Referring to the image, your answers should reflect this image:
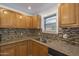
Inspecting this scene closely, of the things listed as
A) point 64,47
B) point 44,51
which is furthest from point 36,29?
point 64,47

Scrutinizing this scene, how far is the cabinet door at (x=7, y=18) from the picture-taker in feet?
5.28

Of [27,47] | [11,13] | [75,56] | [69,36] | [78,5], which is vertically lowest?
[75,56]

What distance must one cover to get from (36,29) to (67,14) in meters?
0.49

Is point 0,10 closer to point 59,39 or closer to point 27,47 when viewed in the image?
point 27,47

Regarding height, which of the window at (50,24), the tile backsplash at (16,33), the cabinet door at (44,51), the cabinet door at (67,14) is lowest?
the cabinet door at (44,51)

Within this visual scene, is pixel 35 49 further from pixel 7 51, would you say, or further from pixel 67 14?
pixel 67 14

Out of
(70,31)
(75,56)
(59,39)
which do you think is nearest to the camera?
(75,56)

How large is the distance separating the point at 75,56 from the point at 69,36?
0.29 meters

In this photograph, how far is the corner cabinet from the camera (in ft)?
5.47

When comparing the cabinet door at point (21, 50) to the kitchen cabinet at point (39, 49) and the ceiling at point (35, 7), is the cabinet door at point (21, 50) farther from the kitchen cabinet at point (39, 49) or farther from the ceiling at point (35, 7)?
the ceiling at point (35, 7)

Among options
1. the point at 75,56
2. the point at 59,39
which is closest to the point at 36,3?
the point at 59,39

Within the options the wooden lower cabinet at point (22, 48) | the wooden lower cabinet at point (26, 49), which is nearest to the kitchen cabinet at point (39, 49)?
the wooden lower cabinet at point (26, 49)

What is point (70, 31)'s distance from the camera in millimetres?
1817

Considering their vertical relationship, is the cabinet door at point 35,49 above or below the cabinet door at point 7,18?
below
